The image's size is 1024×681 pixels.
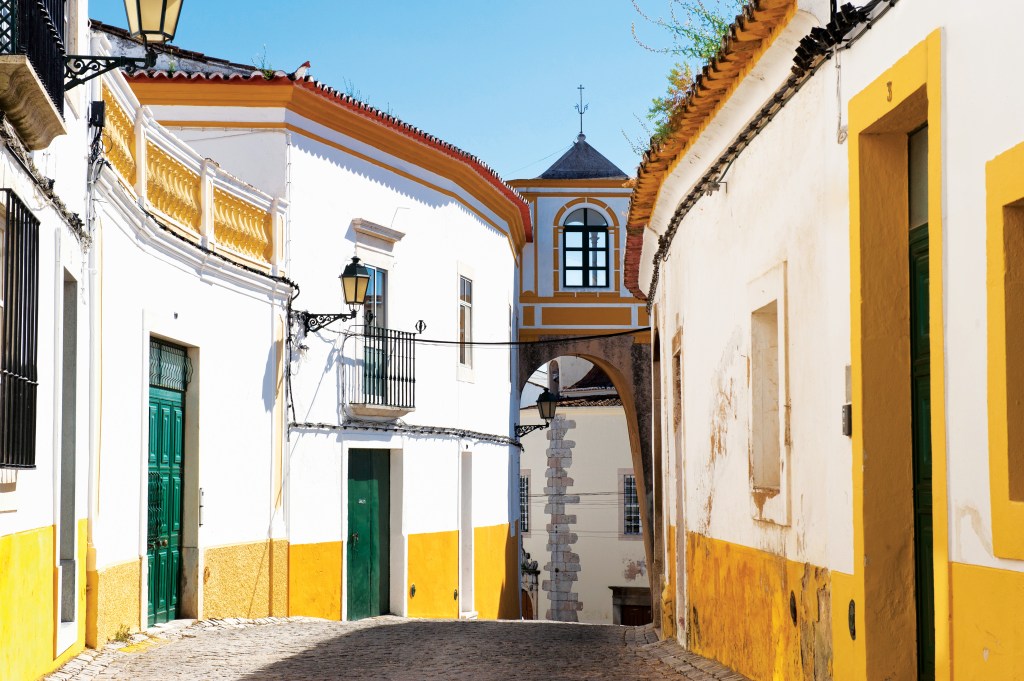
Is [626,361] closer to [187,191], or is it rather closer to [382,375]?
[382,375]

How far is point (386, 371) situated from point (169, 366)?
567 cm

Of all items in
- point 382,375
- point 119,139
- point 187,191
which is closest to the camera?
point 119,139

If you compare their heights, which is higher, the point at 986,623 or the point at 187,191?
the point at 187,191

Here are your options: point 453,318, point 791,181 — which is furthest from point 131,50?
→ point 791,181

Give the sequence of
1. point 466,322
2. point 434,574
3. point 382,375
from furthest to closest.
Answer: point 466,322
point 434,574
point 382,375

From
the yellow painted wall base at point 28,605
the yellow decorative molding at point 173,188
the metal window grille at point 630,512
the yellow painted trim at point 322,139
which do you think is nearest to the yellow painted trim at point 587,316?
the yellow painted trim at point 322,139

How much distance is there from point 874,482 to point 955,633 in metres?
1.22

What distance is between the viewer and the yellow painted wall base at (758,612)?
22.0 feet

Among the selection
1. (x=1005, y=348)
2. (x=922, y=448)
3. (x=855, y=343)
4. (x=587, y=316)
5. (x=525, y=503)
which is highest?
(x=587, y=316)

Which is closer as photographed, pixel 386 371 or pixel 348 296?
A: pixel 348 296

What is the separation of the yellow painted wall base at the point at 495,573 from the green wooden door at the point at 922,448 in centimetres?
1580

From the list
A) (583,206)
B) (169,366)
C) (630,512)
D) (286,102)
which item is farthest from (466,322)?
(630,512)

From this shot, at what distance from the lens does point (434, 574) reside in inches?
766

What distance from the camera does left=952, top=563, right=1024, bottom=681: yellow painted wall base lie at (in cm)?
412
